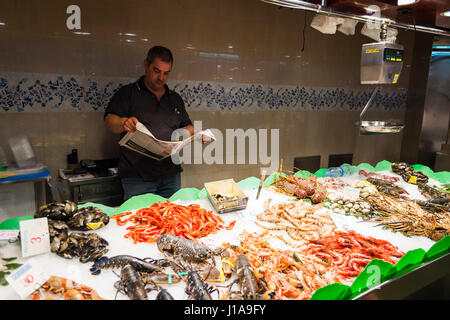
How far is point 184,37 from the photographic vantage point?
400cm

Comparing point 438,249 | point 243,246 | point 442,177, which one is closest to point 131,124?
point 243,246

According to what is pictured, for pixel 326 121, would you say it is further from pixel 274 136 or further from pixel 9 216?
pixel 9 216

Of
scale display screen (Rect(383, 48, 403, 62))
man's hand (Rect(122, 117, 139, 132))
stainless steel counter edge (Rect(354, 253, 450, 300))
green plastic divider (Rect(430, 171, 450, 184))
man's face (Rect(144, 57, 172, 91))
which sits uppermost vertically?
scale display screen (Rect(383, 48, 403, 62))

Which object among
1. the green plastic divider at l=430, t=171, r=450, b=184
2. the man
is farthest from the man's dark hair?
the green plastic divider at l=430, t=171, r=450, b=184

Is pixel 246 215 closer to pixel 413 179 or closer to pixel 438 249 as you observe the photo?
pixel 438 249

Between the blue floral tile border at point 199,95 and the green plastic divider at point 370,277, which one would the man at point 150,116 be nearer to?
the blue floral tile border at point 199,95

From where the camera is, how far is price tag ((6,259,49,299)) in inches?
47.9

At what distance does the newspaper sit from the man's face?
711 millimetres

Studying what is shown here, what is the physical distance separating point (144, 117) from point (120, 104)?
9.9 inches

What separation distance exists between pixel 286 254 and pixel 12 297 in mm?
1285

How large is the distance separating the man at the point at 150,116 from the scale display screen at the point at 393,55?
1852mm

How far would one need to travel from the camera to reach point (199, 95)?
4.25m

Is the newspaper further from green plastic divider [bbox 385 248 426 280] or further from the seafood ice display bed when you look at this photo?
green plastic divider [bbox 385 248 426 280]
